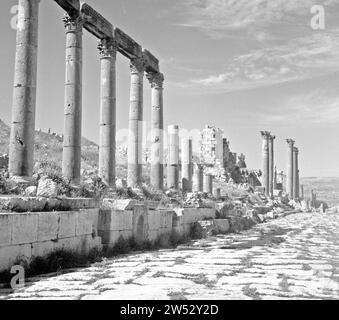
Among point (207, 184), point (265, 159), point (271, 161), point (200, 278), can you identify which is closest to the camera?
point (200, 278)

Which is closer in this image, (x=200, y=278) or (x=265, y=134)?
(x=200, y=278)

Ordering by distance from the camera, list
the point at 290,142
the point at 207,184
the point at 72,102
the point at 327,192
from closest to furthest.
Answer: the point at 72,102 → the point at 207,184 → the point at 290,142 → the point at 327,192

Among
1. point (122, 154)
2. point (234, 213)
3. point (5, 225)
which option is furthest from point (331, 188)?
point (5, 225)

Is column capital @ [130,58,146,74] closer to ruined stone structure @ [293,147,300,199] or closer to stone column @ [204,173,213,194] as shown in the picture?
stone column @ [204,173,213,194]

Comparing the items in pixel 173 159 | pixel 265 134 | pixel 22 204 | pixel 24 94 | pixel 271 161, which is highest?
pixel 265 134

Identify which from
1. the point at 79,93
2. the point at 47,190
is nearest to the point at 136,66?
the point at 79,93

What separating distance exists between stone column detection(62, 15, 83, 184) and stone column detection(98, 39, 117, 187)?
2455 millimetres

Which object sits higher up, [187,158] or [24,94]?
[187,158]

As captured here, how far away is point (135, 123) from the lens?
21.7 meters

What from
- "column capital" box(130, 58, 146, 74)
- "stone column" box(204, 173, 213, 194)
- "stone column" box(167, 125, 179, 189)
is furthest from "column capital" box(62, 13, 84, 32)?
"stone column" box(204, 173, 213, 194)

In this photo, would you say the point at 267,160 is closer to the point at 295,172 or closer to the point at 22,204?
the point at 295,172

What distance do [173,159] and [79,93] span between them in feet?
35.3

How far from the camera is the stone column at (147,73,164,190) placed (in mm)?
23734

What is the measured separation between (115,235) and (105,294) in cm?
545
